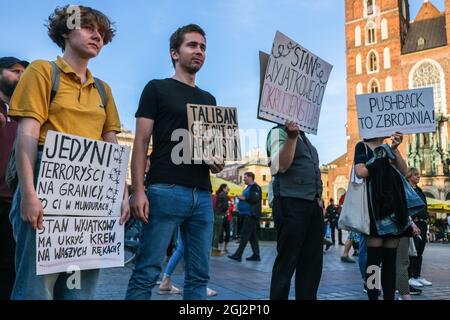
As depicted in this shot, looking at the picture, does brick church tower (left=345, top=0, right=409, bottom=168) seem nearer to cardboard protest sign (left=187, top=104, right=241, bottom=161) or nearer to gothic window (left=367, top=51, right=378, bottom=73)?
gothic window (left=367, top=51, right=378, bottom=73)

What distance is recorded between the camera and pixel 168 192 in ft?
8.54

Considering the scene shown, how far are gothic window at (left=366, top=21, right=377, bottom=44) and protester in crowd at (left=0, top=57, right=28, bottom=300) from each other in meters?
50.9

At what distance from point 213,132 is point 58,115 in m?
0.97

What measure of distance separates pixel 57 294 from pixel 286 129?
5.90ft

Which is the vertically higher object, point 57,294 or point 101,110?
point 101,110

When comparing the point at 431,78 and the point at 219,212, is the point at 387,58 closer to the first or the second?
the point at 431,78

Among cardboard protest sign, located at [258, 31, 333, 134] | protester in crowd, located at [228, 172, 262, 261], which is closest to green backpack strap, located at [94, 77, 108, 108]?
cardboard protest sign, located at [258, 31, 333, 134]

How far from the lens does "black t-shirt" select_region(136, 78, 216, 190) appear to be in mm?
2650

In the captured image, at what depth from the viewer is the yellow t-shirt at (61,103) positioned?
81.4 inches

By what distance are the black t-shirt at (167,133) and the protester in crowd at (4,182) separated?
0.87 m

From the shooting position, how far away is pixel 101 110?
7.71 ft
